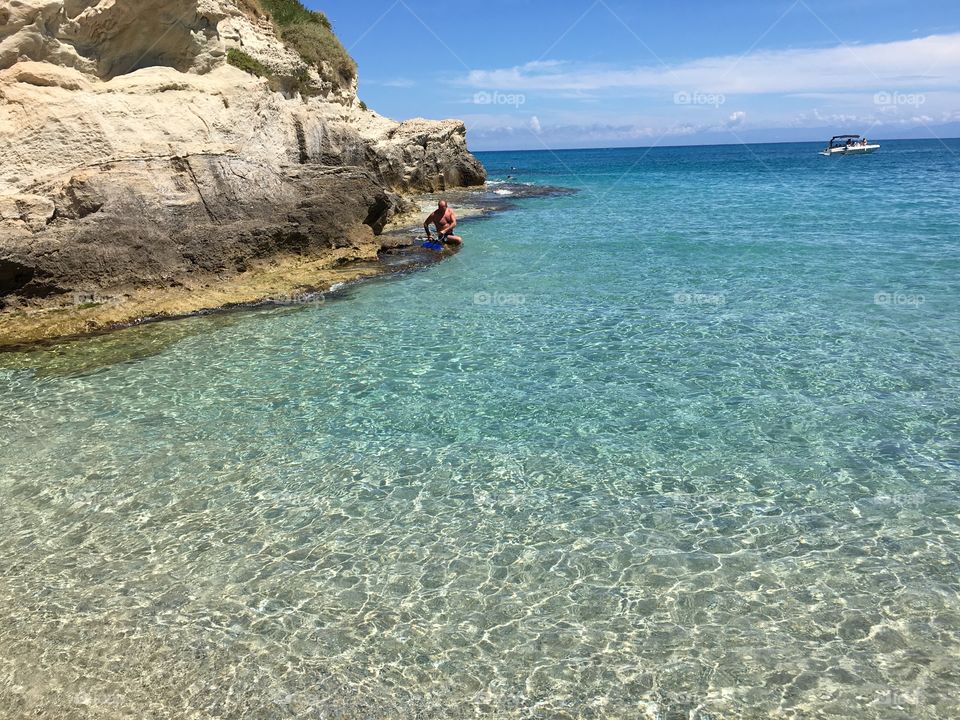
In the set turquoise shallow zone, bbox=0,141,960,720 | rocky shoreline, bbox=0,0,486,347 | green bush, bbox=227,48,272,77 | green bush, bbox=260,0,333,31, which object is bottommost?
turquoise shallow zone, bbox=0,141,960,720

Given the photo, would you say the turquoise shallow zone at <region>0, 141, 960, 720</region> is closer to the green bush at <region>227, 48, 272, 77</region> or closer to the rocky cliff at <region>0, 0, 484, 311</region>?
the rocky cliff at <region>0, 0, 484, 311</region>

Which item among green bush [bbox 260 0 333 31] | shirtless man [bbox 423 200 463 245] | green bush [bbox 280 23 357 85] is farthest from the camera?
green bush [bbox 260 0 333 31]

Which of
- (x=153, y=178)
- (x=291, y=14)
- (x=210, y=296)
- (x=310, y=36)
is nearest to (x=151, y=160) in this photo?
(x=153, y=178)

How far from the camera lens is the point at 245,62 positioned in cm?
2353

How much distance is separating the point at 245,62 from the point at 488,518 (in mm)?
21933

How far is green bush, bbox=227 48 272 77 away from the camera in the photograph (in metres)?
22.9

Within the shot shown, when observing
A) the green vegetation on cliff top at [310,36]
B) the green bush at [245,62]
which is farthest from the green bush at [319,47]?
the green bush at [245,62]

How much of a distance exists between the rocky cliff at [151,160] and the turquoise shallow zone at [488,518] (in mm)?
2351

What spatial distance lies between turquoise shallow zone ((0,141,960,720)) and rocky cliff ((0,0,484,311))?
7.71 ft

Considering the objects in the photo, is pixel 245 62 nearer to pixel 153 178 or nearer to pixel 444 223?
pixel 444 223

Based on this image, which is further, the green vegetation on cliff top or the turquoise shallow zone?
the green vegetation on cliff top

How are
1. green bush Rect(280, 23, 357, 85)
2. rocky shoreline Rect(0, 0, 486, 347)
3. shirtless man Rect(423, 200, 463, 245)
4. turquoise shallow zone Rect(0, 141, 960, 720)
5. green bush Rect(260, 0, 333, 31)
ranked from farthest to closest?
1. green bush Rect(260, 0, 333, 31)
2. green bush Rect(280, 23, 357, 85)
3. shirtless man Rect(423, 200, 463, 245)
4. rocky shoreline Rect(0, 0, 486, 347)
5. turquoise shallow zone Rect(0, 141, 960, 720)

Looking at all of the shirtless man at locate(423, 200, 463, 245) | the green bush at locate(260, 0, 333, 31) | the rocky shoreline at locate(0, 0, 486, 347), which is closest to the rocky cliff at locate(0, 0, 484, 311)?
the rocky shoreline at locate(0, 0, 486, 347)

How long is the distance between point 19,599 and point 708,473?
672cm
